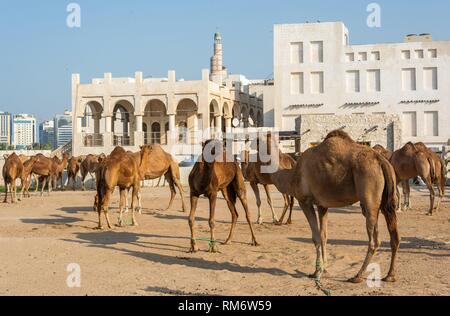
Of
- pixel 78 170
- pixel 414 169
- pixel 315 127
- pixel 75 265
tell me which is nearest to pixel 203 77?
pixel 315 127

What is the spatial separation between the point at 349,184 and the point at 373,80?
4684 centimetres

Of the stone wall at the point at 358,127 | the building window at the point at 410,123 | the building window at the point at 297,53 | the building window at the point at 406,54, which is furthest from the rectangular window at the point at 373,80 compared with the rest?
the stone wall at the point at 358,127

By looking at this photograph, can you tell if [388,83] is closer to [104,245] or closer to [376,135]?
[376,135]

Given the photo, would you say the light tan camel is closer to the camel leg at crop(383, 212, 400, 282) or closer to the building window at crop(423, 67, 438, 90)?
the camel leg at crop(383, 212, 400, 282)

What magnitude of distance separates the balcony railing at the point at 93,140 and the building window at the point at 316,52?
2183cm

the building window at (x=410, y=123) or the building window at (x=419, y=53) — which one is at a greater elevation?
the building window at (x=419, y=53)

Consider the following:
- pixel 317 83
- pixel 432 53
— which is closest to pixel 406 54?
pixel 432 53

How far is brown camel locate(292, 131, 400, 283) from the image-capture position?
774 cm

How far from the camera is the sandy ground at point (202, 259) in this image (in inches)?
302

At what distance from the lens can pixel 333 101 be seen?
53.0m

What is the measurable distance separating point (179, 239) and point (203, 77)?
36.2 m

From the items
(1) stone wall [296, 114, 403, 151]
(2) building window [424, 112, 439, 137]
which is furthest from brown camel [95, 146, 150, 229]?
(2) building window [424, 112, 439, 137]

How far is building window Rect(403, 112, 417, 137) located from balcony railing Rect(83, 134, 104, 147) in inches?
1128

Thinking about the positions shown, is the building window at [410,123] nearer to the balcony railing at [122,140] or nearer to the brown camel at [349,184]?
the balcony railing at [122,140]
